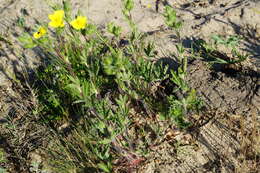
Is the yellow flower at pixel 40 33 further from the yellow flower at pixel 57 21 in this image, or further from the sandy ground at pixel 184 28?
the sandy ground at pixel 184 28

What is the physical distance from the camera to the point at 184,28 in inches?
125

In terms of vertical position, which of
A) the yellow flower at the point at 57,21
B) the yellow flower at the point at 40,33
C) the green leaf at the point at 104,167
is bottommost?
the green leaf at the point at 104,167

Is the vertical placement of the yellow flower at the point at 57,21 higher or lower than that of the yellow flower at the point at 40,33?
higher

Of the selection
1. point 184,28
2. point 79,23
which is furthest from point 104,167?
point 184,28

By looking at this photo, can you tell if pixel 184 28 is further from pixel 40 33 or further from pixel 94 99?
pixel 40 33

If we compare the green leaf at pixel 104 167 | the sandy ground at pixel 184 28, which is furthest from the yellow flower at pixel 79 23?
the sandy ground at pixel 184 28

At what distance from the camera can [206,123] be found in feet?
7.55

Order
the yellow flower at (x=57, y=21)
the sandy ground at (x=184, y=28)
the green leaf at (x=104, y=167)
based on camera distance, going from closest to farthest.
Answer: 1. the yellow flower at (x=57, y=21)
2. the green leaf at (x=104, y=167)
3. the sandy ground at (x=184, y=28)

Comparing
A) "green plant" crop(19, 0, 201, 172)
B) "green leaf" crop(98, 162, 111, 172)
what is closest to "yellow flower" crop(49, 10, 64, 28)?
"green plant" crop(19, 0, 201, 172)

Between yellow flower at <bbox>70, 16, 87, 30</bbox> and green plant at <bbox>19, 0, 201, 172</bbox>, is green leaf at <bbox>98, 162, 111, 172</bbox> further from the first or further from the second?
yellow flower at <bbox>70, 16, 87, 30</bbox>

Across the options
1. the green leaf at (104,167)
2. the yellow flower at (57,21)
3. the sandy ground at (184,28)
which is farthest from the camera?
the sandy ground at (184,28)

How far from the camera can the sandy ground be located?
7.04ft

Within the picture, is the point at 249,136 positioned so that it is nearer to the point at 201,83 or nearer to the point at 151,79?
the point at 201,83

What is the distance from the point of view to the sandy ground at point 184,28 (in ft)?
7.04
